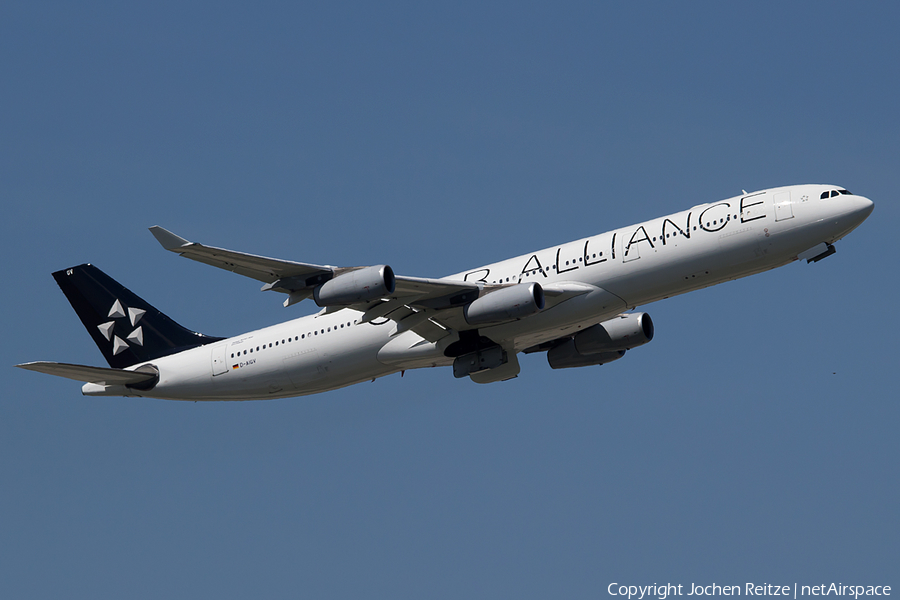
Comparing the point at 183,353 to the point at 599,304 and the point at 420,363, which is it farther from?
the point at 599,304

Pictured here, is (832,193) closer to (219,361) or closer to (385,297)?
(385,297)

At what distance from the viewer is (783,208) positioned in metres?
39.8

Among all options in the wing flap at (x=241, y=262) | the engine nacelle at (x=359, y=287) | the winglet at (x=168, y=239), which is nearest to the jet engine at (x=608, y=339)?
the engine nacelle at (x=359, y=287)

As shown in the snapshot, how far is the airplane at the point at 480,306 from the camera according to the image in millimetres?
39375

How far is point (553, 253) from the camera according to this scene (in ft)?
139

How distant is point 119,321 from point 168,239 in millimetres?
15694

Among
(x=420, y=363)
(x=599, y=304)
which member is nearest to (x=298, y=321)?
(x=420, y=363)

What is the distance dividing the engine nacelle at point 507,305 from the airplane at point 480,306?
5 centimetres

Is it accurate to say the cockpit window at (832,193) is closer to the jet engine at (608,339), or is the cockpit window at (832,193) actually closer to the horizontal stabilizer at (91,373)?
the jet engine at (608,339)

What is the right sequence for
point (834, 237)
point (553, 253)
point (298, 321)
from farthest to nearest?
point (298, 321) < point (553, 253) < point (834, 237)

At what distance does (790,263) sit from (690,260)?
13.2 ft

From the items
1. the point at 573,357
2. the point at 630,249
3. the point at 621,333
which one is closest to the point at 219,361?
the point at 573,357

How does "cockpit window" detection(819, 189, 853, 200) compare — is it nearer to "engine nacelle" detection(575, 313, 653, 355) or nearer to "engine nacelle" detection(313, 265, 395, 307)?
"engine nacelle" detection(575, 313, 653, 355)

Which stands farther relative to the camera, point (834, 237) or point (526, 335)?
point (526, 335)
